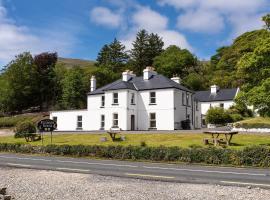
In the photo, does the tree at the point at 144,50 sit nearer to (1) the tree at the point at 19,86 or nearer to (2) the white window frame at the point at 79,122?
(1) the tree at the point at 19,86

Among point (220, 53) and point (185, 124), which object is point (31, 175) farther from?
point (220, 53)

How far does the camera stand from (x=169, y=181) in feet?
52.2

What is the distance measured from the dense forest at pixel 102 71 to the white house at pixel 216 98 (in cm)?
371

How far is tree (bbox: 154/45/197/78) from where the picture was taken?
9212 centimetres

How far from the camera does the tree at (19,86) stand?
8294cm

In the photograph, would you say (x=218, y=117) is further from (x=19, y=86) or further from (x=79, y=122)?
(x=19, y=86)

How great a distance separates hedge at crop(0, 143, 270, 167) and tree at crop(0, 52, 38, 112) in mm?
53776

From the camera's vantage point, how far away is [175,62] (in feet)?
305

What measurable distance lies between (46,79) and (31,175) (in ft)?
238

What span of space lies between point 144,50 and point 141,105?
54.7 meters

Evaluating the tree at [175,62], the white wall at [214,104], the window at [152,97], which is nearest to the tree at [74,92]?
the white wall at [214,104]

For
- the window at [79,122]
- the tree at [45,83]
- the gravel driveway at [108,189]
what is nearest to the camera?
the gravel driveway at [108,189]

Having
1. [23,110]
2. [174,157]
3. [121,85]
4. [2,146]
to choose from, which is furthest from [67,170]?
[23,110]

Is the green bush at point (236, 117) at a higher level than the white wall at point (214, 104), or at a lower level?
lower
